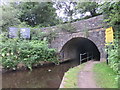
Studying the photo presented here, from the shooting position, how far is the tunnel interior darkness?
8.48 m

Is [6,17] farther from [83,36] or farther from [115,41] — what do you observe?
[115,41]

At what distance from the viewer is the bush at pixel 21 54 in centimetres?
588

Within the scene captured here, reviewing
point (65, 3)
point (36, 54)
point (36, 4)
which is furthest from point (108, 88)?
point (65, 3)

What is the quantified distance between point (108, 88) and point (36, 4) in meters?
11.6

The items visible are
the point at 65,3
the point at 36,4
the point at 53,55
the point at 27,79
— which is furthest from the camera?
the point at 65,3

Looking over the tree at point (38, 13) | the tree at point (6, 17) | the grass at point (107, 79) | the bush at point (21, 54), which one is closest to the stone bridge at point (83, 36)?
the bush at point (21, 54)

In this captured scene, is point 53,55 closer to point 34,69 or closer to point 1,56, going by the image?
point 34,69

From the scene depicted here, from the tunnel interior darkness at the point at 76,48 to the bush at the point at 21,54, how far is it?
1.86 meters

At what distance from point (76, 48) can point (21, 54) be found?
566 centimetres

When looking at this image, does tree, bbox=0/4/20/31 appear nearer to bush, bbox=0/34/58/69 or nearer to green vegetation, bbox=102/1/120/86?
bush, bbox=0/34/58/69

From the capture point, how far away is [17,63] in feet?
19.7

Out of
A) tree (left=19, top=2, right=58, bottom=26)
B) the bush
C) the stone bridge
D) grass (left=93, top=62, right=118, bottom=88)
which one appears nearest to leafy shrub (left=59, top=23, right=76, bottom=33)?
the stone bridge

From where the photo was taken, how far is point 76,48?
10.4 metres

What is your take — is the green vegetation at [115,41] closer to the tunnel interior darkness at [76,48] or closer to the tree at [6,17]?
the tunnel interior darkness at [76,48]
